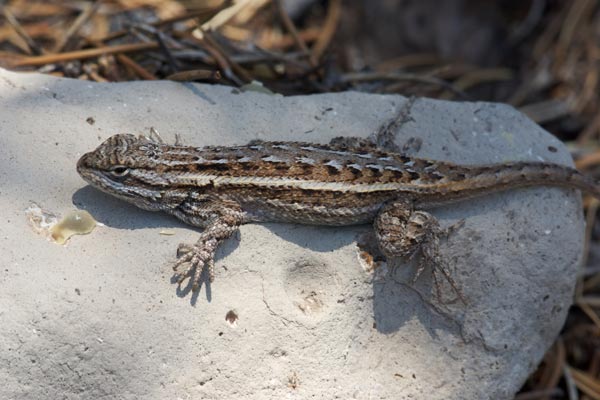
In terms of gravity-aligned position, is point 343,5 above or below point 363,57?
above

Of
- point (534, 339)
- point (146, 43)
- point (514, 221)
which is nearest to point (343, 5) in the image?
point (146, 43)

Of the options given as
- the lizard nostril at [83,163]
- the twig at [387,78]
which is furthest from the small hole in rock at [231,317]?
the twig at [387,78]

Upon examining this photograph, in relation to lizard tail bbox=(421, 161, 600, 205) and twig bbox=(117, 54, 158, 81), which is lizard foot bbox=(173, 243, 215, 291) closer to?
lizard tail bbox=(421, 161, 600, 205)

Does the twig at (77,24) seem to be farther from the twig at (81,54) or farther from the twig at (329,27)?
the twig at (329,27)

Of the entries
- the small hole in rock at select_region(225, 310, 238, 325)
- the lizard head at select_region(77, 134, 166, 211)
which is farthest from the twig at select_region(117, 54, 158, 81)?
the small hole in rock at select_region(225, 310, 238, 325)

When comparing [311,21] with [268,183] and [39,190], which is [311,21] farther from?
[39,190]

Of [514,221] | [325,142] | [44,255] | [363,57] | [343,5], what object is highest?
[343,5]
